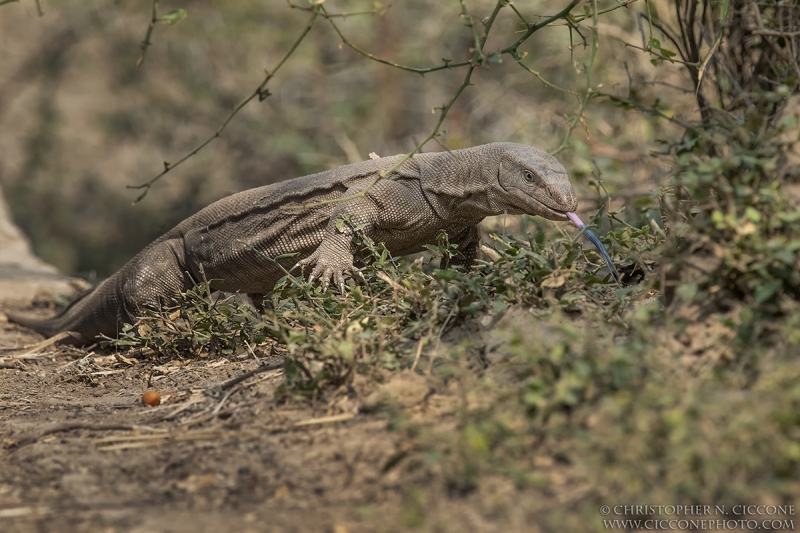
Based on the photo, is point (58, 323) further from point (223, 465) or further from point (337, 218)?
point (223, 465)

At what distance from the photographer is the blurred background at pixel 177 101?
15.8 metres

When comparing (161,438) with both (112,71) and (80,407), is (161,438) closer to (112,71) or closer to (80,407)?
(80,407)

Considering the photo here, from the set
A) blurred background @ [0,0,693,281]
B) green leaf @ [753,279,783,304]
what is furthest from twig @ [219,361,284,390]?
blurred background @ [0,0,693,281]

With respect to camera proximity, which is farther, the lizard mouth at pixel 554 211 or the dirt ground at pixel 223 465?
the lizard mouth at pixel 554 211

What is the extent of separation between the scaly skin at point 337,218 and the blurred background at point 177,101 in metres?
8.10

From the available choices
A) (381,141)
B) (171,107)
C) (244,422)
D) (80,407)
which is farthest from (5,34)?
(244,422)

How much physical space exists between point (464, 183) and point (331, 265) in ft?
3.32

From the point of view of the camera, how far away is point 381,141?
48.2ft

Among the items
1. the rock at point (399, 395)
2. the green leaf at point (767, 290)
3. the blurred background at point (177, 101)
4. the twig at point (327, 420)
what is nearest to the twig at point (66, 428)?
the twig at point (327, 420)

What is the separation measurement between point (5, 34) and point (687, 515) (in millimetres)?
19136

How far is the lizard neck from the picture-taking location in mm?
5520

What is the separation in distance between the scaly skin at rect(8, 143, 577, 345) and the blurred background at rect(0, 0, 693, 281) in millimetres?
8101

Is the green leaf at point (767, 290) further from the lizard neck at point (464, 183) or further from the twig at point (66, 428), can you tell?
the lizard neck at point (464, 183)

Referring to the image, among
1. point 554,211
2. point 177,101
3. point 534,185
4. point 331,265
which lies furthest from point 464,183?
point 177,101
